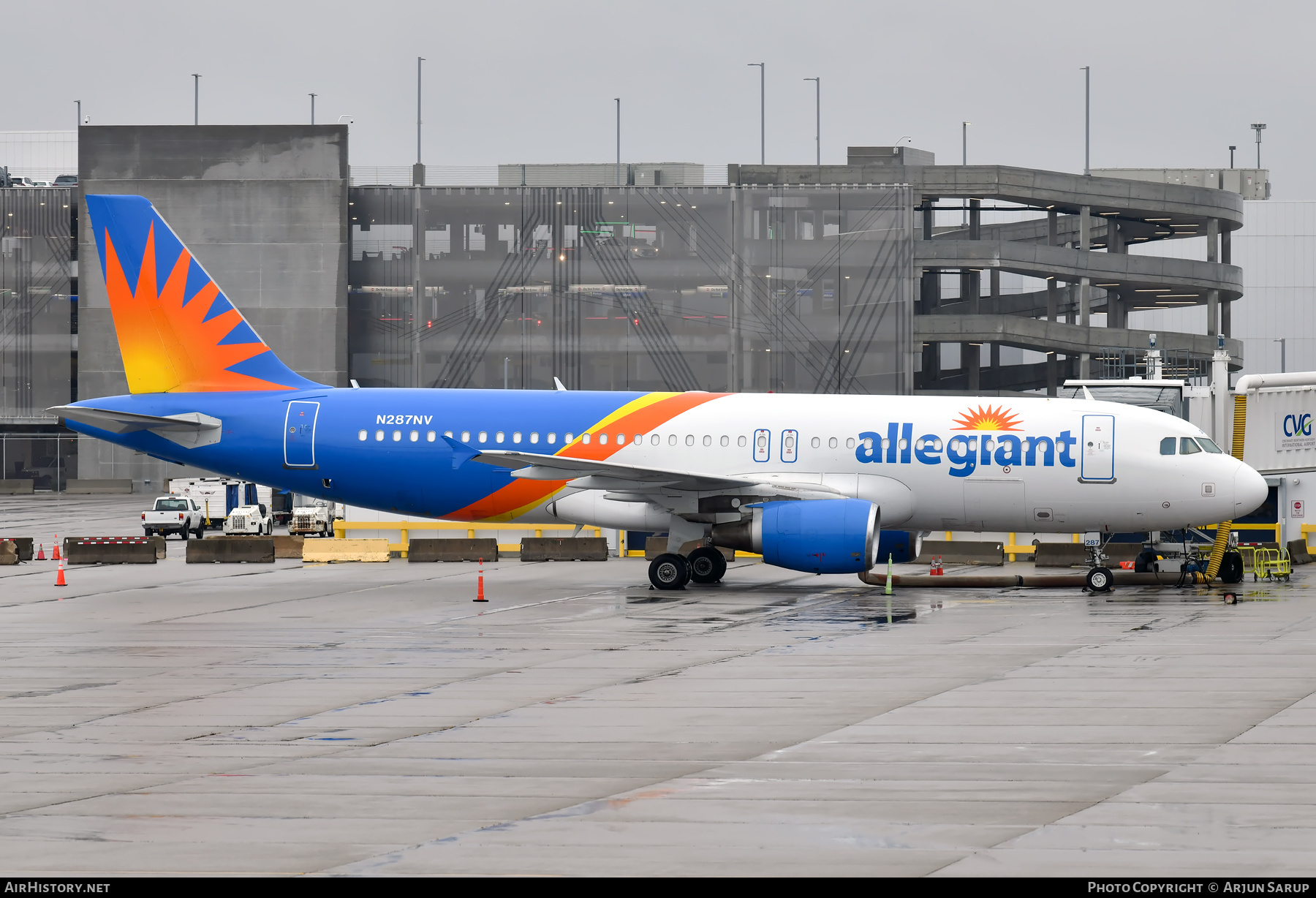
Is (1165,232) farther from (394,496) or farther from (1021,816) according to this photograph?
(1021,816)

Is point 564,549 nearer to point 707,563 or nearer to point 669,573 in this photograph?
point 707,563

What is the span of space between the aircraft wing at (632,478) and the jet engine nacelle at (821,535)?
1.11 m

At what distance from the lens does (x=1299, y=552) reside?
36.9m

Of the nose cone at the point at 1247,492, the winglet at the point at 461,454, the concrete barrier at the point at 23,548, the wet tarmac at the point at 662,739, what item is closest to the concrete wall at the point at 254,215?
the concrete barrier at the point at 23,548

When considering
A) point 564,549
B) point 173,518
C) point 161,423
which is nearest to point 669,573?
point 564,549

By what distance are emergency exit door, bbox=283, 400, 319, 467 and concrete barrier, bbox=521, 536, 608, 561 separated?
867cm

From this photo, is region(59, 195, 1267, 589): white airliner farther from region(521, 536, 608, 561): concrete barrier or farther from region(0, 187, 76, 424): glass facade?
region(0, 187, 76, 424): glass facade

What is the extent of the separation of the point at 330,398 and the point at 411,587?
4.49 m

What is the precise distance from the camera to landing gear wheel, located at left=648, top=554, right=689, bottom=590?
99.5ft

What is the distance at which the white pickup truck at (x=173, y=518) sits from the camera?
50.8 meters

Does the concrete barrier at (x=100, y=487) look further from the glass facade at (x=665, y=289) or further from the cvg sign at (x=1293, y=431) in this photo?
the cvg sign at (x=1293, y=431)

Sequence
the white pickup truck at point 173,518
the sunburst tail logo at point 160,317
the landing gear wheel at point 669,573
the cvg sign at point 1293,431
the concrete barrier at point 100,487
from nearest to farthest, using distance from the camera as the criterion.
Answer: the landing gear wheel at point 669,573
the sunburst tail logo at point 160,317
the cvg sign at point 1293,431
the white pickup truck at point 173,518
the concrete barrier at point 100,487

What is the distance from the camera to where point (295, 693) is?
17.1m

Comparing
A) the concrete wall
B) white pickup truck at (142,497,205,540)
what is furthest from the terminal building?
white pickup truck at (142,497,205,540)
